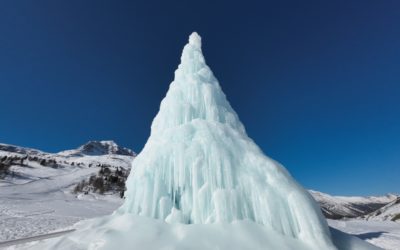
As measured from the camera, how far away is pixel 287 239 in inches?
375

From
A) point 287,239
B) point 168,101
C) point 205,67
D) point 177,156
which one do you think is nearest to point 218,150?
point 177,156

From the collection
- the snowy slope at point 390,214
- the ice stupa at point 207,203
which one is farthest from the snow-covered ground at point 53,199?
the snowy slope at point 390,214

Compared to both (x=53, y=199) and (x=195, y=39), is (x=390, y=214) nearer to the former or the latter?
(x=195, y=39)

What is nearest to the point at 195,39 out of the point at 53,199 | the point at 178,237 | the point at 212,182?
the point at 212,182

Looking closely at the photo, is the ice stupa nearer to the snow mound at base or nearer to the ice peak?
the snow mound at base

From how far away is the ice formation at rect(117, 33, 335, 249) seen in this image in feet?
33.8

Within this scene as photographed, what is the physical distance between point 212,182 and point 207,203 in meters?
1.01

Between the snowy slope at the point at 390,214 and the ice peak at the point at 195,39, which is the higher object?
the ice peak at the point at 195,39

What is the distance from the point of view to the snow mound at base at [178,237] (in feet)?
30.0

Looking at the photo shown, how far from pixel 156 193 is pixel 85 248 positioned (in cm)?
389

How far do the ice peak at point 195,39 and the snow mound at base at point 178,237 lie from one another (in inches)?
578

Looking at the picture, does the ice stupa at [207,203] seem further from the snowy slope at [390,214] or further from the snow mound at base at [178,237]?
the snowy slope at [390,214]

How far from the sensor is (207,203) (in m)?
11.5

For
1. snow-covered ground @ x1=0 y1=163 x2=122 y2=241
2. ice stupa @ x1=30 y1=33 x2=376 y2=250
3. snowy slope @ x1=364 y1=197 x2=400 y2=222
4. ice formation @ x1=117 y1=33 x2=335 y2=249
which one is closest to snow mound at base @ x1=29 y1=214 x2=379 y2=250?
ice stupa @ x1=30 y1=33 x2=376 y2=250
